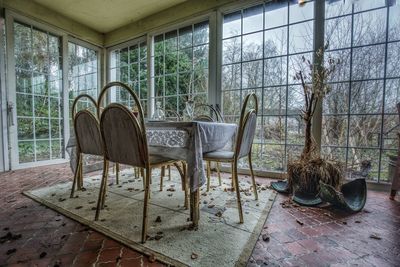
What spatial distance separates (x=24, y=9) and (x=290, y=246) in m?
4.78

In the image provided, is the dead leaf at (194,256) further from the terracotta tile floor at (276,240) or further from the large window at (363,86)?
the large window at (363,86)

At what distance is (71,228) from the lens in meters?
1.48

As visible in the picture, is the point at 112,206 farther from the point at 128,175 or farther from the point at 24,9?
the point at 24,9

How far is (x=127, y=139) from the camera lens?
1412mm

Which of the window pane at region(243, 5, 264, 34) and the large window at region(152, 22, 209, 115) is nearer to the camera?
the window pane at region(243, 5, 264, 34)

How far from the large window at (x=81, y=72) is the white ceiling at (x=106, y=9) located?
1.88 ft

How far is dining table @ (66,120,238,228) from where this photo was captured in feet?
4.52

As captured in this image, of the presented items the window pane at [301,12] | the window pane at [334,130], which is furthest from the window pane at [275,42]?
the window pane at [334,130]

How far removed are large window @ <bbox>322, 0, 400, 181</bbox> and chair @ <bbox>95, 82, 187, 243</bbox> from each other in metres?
2.15

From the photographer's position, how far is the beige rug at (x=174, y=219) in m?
1.19

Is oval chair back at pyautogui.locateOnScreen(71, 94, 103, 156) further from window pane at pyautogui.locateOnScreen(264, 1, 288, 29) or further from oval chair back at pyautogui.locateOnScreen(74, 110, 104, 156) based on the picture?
window pane at pyautogui.locateOnScreen(264, 1, 288, 29)

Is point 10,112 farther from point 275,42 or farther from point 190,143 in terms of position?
point 275,42

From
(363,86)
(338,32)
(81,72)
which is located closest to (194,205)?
(363,86)

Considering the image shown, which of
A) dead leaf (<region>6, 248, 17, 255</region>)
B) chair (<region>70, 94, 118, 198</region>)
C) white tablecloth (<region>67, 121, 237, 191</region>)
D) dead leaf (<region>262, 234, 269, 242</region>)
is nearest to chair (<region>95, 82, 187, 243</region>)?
white tablecloth (<region>67, 121, 237, 191</region>)
